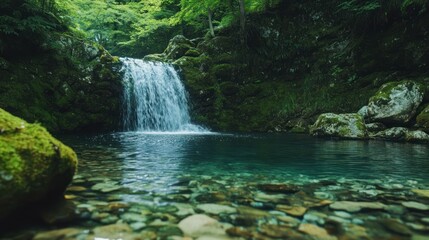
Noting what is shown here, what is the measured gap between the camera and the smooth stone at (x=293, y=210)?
253 cm

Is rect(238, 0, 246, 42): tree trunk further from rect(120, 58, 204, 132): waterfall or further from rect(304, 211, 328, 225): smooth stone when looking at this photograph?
rect(304, 211, 328, 225): smooth stone

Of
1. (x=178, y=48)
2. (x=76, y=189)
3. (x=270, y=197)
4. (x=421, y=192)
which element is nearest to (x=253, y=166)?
(x=270, y=197)

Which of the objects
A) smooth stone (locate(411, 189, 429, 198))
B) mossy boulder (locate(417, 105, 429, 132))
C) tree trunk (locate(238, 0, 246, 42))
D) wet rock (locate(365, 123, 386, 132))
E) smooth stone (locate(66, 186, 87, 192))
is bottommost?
smooth stone (locate(66, 186, 87, 192))

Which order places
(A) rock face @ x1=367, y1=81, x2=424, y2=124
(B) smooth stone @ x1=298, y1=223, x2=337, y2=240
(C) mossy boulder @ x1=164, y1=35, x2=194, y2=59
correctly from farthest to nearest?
1. (C) mossy boulder @ x1=164, y1=35, x2=194, y2=59
2. (A) rock face @ x1=367, y1=81, x2=424, y2=124
3. (B) smooth stone @ x1=298, y1=223, x2=337, y2=240

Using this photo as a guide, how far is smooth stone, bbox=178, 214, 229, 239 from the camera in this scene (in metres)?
2.09

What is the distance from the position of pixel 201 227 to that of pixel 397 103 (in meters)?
10.7

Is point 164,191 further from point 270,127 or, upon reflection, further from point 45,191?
point 270,127

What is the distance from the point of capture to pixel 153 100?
49.5 feet

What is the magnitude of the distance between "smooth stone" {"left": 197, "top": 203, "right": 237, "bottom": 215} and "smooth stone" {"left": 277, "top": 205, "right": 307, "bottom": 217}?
432 millimetres

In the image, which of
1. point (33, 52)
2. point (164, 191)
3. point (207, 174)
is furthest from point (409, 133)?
point (33, 52)

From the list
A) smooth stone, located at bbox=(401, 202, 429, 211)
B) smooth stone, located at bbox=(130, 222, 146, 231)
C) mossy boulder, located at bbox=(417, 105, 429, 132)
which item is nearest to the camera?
smooth stone, located at bbox=(130, 222, 146, 231)

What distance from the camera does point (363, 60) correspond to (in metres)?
14.1

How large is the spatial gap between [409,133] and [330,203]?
8623 mm

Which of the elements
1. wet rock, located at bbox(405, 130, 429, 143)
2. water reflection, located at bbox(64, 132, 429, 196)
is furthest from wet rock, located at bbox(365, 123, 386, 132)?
water reflection, located at bbox(64, 132, 429, 196)
